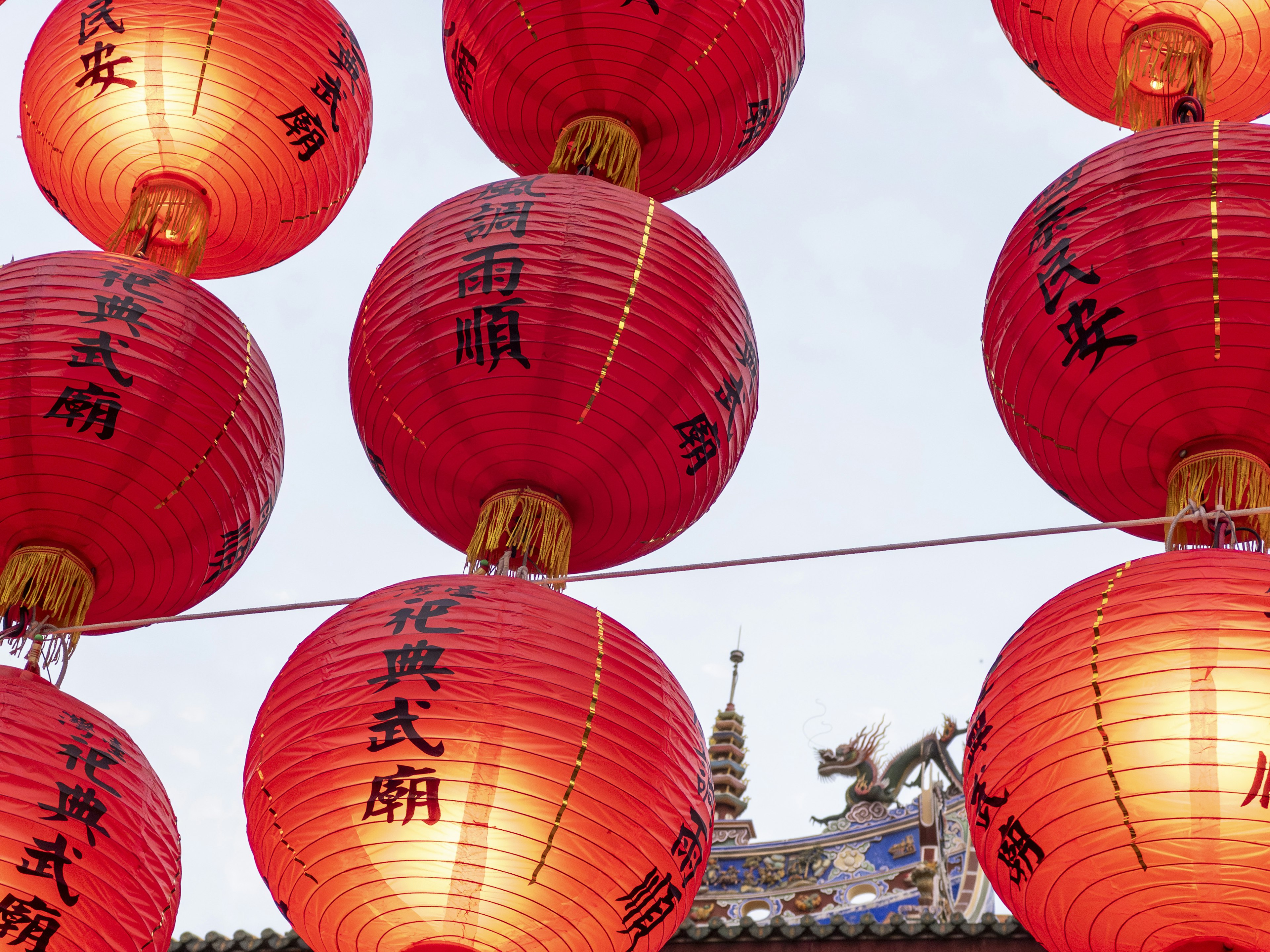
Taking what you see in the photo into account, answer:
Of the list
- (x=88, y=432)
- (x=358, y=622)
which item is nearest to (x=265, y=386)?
(x=88, y=432)

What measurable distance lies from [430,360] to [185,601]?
3.47 feet

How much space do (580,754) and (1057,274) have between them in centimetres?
135

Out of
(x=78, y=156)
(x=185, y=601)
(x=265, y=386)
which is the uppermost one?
(x=78, y=156)

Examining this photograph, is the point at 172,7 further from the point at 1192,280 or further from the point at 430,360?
the point at 1192,280

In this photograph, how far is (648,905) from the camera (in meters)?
2.84

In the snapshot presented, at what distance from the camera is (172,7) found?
416cm

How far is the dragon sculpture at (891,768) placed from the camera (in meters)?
8.11

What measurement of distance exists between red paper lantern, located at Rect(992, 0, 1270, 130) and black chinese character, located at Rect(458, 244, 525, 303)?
5.36 ft

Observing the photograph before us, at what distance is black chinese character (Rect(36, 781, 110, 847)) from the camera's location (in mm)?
3094

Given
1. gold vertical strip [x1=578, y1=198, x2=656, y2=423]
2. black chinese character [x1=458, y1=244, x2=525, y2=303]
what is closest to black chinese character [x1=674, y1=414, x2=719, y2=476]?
gold vertical strip [x1=578, y1=198, x2=656, y2=423]

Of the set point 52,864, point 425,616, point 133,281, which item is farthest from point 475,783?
point 133,281

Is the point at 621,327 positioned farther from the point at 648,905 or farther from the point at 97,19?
the point at 97,19

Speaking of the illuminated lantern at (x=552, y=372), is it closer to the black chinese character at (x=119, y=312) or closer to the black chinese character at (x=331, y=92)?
the black chinese character at (x=119, y=312)

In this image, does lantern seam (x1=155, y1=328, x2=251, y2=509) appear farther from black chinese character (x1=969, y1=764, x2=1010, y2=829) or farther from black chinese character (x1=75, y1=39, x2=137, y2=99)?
black chinese character (x1=969, y1=764, x2=1010, y2=829)
